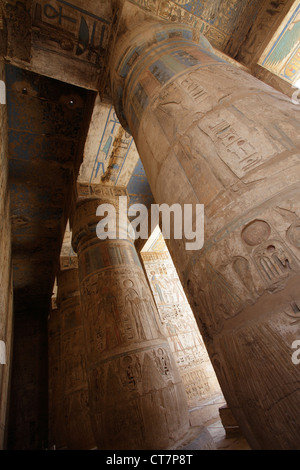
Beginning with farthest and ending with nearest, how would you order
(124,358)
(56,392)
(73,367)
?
1. (56,392)
2. (73,367)
3. (124,358)

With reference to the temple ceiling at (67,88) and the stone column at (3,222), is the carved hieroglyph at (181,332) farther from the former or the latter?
the stone column at (3,222)

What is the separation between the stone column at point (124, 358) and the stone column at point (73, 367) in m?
Result: 2.74

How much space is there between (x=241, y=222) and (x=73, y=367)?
611 centimetres

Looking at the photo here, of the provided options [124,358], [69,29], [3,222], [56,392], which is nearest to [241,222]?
[124,358]

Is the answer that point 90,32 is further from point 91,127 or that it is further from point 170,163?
point 170,163

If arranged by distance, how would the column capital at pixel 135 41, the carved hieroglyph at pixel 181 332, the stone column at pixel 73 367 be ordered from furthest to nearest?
the carved hieroglyph at pixel 181 332, the stone column at pixel 73 367, the column capital at pixel 135 41

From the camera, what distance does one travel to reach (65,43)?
120 inches

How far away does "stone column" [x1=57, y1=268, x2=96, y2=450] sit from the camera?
16.4 feet

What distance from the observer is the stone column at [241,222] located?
91 cm

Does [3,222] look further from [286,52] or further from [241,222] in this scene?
[286,52]

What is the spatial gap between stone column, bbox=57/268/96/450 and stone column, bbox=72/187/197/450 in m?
2.74

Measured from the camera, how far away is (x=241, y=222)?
1.11m

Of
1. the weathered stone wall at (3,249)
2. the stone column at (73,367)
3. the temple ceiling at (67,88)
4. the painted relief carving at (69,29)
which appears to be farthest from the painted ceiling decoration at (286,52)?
the stone column at (73,367)

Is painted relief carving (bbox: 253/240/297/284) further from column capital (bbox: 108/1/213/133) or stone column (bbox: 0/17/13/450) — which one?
stone column (bbox: 0/17/13/450)
